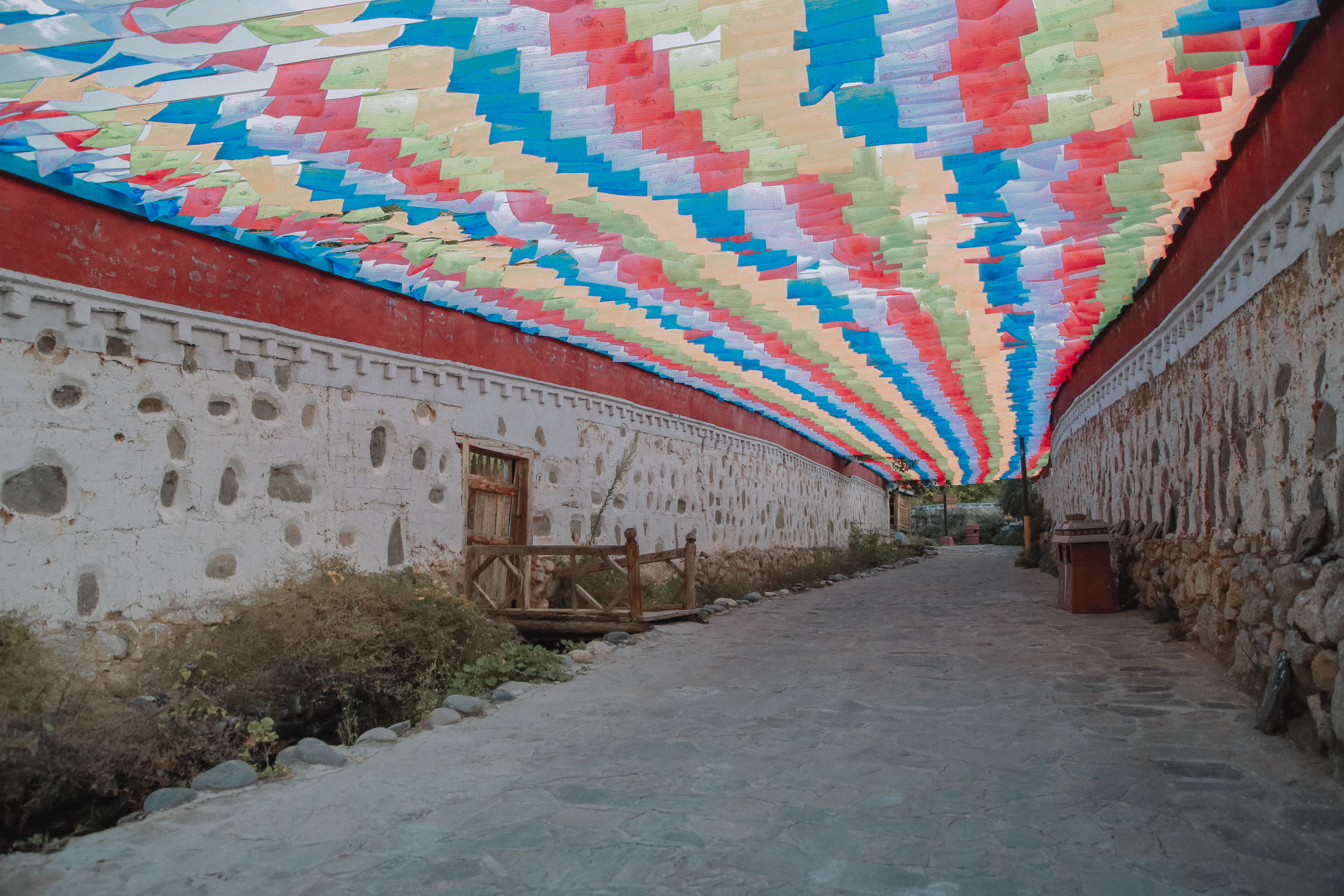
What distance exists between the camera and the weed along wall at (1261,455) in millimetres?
3877

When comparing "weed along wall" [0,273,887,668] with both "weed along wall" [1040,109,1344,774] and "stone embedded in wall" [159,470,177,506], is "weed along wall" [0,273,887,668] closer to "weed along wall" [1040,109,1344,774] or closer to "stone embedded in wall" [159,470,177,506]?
"stone embedded in wall" [159,470,177,506]

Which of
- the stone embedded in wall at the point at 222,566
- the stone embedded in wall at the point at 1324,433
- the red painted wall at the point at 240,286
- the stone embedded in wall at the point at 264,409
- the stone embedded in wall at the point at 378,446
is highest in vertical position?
the red painted wall at the point at 240,286

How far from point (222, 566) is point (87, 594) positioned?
101cm

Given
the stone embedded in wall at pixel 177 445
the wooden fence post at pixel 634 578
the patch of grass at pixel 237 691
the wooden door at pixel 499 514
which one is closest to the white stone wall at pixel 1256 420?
the wooden fence post at pixel 634 578

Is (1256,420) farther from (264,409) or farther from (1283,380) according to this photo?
(264,409)

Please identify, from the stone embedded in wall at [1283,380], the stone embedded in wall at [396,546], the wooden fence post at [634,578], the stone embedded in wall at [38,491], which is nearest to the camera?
the stone embedded in wall at [1283,380]

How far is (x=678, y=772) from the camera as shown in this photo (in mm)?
3984

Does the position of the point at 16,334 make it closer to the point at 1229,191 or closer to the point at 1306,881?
the point at 1306,881

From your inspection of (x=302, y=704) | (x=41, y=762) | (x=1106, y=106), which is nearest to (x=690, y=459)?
(x=302, y=704)

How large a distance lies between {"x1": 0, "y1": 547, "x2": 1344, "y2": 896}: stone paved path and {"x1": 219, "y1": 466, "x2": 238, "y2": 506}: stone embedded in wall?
9.35 ft

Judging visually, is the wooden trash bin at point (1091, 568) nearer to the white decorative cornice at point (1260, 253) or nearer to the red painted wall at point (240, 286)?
the white decorative cornice at point (1260, 253)

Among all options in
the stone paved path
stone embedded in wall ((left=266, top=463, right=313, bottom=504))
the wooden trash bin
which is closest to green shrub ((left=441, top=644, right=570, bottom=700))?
the stone paved path

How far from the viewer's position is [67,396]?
5484 mm

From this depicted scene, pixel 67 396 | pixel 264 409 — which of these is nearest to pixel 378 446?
pixel 264 409
